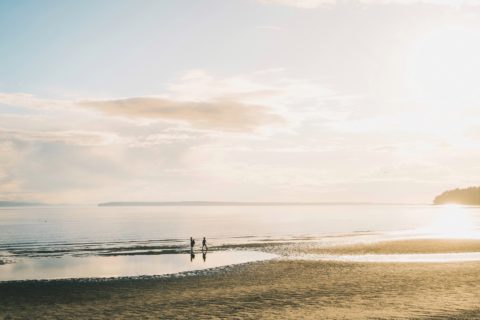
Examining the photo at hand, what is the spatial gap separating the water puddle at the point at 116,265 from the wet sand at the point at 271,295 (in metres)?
6.33

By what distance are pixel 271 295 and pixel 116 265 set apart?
88.3 ft

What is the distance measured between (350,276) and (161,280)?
15.3 meters

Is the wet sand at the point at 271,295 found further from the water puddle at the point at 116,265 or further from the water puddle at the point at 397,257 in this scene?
the water puddle at the point at 397,257

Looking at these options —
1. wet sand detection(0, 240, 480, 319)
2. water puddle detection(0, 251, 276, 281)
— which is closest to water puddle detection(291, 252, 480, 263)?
water puddle detection(0, 251, 276, 281)

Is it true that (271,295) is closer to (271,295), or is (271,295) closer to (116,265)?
(271,295)

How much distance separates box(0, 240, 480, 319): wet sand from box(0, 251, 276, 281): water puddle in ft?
20.8

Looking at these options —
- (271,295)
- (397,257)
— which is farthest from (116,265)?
(397,257)

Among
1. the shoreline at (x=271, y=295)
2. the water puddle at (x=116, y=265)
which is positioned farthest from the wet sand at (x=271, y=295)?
the water puddle at (x=116, y=265)

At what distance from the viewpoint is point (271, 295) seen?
28.3 m

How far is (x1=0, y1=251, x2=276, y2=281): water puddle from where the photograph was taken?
4344cm

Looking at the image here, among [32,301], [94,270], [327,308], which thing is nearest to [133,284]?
[32,301]

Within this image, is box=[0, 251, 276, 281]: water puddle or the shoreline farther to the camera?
box=[0, 251, 276, 281]: water puddle

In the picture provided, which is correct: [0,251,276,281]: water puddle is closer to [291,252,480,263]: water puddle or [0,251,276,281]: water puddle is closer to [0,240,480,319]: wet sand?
[0,240,480,319]: wet sand

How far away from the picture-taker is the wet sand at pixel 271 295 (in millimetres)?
23500
